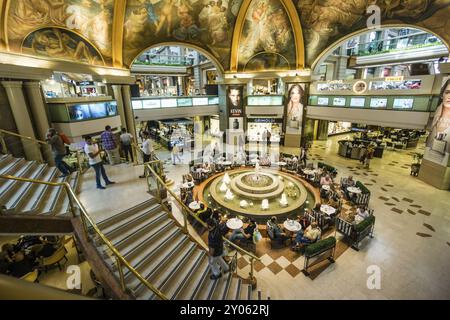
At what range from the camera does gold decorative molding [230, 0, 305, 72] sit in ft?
46.0

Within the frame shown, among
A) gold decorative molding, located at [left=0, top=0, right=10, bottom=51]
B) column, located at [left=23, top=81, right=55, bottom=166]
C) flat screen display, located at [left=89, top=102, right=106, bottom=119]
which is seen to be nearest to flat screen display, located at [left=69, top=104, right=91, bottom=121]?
flat screen display, located at [left=89, top=102, right=106, bottom=119]

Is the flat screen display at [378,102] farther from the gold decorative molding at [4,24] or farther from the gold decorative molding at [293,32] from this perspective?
the gold decorative molding at [4,24]

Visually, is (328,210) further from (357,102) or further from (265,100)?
(265,100)

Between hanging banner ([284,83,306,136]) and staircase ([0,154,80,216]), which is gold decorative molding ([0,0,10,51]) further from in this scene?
hanging banner ([284,83,306,136])

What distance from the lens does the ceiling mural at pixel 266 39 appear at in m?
14.5

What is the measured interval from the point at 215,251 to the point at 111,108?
10837 millimetres

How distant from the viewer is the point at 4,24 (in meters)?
7.16

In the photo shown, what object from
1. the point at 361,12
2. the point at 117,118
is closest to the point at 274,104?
the point at 361,12

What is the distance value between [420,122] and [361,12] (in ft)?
24.4

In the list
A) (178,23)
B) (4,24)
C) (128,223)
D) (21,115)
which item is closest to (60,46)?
(4,24)

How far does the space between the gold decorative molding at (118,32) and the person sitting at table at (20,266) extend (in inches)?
412

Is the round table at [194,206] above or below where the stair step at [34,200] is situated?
below

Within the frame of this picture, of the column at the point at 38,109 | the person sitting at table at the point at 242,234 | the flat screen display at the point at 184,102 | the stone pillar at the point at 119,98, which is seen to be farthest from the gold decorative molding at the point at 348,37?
the column at the point at 38,109

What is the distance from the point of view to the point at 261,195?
945 centimetres
